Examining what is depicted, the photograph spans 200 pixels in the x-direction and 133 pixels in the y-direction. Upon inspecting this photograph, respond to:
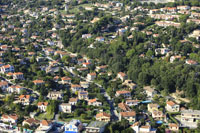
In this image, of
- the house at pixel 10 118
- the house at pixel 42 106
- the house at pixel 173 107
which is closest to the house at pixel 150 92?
the house at pixel 173 107

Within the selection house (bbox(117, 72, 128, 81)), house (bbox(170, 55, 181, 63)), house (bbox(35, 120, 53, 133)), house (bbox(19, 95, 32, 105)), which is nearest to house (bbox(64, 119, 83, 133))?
house (bbox(35, 120, 53, 133))

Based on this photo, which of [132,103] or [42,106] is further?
[132,103]

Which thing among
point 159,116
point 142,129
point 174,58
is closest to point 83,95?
point 159,116

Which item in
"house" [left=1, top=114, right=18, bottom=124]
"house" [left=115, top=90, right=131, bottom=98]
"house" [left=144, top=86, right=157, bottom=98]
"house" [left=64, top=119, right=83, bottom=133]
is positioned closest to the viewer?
"house" [left=64, top=119, right=83, bottom=133]

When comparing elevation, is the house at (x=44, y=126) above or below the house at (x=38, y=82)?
below

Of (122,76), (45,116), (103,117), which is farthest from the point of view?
(122,76)

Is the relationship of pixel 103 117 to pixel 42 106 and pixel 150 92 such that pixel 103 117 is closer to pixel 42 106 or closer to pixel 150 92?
pixel 42 106

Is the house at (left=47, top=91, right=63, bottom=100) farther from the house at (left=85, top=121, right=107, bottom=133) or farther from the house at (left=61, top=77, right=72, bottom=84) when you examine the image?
the house at (left=85, top=121, right=107, bottom=133)

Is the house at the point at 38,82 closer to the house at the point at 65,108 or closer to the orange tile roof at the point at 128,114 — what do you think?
the house at the point at 65,108
